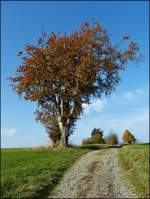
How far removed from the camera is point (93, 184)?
48.1 ft

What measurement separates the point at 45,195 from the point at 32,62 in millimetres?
23686

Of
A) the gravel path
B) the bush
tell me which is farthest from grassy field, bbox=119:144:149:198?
the bush

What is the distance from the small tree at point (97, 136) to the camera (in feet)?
181

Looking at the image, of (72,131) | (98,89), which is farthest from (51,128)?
(98,89)

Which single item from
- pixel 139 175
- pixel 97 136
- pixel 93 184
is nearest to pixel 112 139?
pixel 97 136

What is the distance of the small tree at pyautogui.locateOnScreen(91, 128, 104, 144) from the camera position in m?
55.1

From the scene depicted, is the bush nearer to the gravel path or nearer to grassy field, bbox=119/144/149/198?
grassy field, bbox=119/144/149/198

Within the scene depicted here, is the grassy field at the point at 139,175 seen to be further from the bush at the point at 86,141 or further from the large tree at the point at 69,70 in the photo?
the bush at the point at 86,141

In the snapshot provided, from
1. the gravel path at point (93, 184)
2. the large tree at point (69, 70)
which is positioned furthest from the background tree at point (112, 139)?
the gravel path at point (93, 184)

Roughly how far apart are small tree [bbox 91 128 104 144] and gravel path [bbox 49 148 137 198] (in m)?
35.6

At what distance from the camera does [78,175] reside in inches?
670

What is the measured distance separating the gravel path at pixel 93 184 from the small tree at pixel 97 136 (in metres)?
35.6

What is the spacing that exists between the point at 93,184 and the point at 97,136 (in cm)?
4121

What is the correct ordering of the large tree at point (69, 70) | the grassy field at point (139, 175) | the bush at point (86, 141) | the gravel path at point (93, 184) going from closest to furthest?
the gravel path at point (93, 184) → the grassy field at point (139, 175) → the large tree at point (69, 70) → the bush at point (86, 141)
